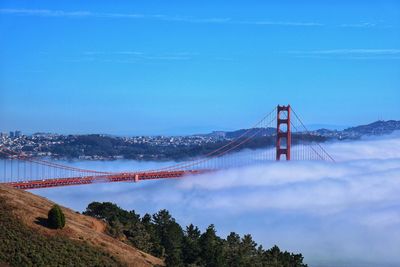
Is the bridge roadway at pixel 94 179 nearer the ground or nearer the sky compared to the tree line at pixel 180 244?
nearer the sky

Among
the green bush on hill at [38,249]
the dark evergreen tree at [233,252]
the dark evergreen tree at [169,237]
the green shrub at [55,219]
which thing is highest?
the green shrub at [55,219]

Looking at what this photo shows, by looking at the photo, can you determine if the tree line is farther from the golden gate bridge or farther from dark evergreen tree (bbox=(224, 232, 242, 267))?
the golden gate bridge

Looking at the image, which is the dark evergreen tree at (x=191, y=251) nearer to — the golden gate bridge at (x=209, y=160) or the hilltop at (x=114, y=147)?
the golden gate bridge at (x=209, y=160)

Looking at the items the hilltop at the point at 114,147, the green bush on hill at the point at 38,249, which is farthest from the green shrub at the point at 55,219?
the hilltop at the point at 114,147

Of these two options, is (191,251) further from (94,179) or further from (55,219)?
(94,179)

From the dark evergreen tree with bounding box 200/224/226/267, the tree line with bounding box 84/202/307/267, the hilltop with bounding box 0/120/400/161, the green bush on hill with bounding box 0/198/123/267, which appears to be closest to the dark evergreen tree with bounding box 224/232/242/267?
the tree line with bounding box 84/202/307/267

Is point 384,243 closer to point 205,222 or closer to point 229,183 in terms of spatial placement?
point 205,222
